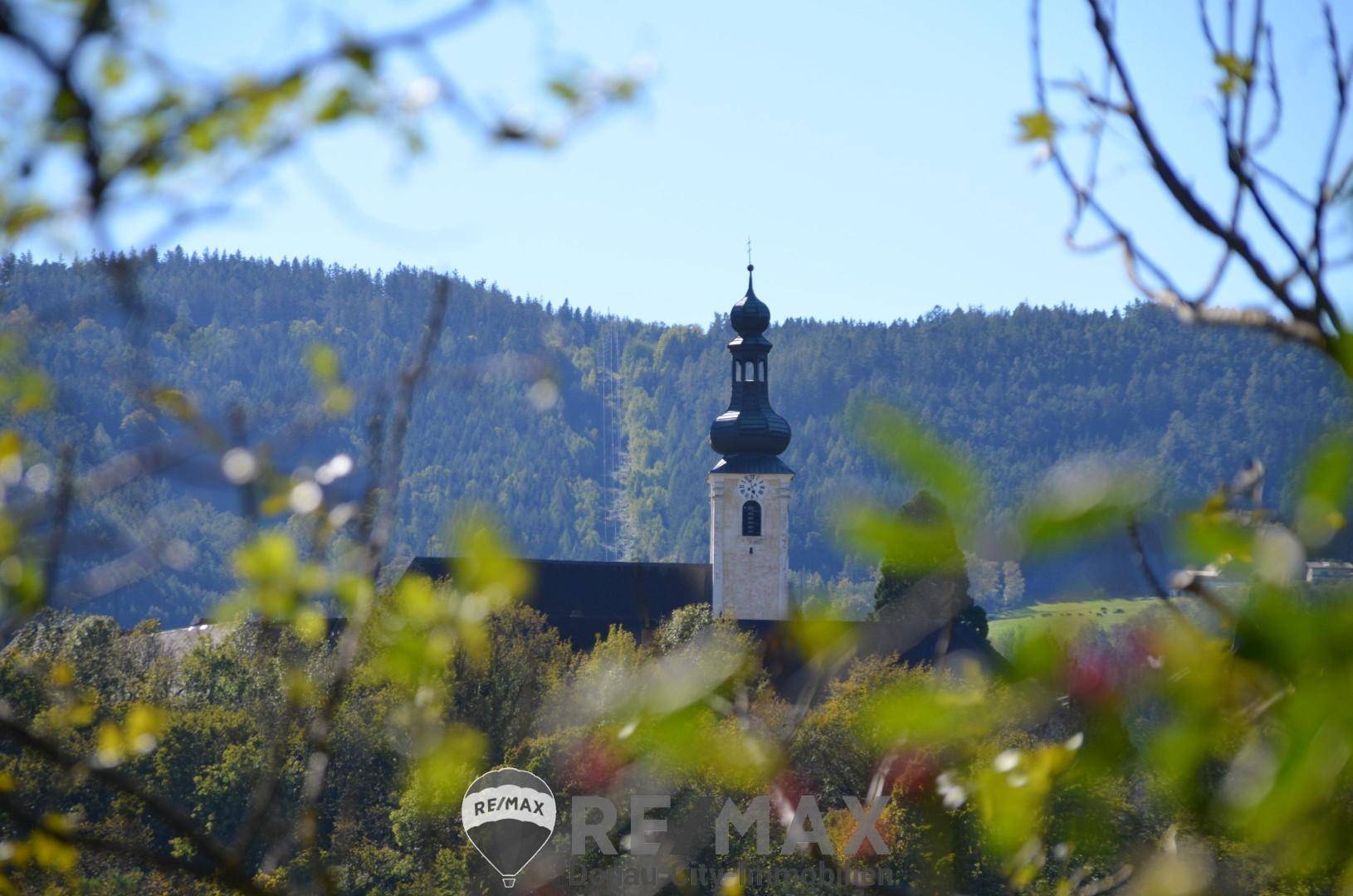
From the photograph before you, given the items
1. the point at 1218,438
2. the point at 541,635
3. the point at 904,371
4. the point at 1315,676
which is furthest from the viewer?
the point at 904,371

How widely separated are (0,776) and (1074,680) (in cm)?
175

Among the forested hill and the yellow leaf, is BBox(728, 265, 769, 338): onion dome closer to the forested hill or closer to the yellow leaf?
the forested hill

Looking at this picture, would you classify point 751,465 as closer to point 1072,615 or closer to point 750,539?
point 750,539

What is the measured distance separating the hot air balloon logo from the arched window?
25.6 m

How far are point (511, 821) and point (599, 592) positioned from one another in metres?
29.3

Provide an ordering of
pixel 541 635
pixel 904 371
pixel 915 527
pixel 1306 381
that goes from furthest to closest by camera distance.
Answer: pixel 904 371 < pixel 541 635 < pixel 1306 381 < pixel 915 527

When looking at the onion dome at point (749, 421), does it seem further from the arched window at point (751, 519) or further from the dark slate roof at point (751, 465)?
the arched window at point (751, 519)

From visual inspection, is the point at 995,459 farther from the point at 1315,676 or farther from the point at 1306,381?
the point at 1315,676

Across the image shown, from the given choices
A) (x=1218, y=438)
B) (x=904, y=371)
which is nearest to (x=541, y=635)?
(x=1218, y=438)

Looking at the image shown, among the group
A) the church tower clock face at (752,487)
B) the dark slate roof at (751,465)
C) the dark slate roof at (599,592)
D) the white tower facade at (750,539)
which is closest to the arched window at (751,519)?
the white tower facade at (750,539)

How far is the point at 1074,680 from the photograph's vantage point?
1518 millimetres

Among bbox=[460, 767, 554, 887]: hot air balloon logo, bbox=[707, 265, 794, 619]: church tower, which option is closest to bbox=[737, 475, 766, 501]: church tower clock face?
bbox=[707, 265, 794, 619]: church tower

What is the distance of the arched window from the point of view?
4619 cm

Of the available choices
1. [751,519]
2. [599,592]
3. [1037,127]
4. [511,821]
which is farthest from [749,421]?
[1037,127]
